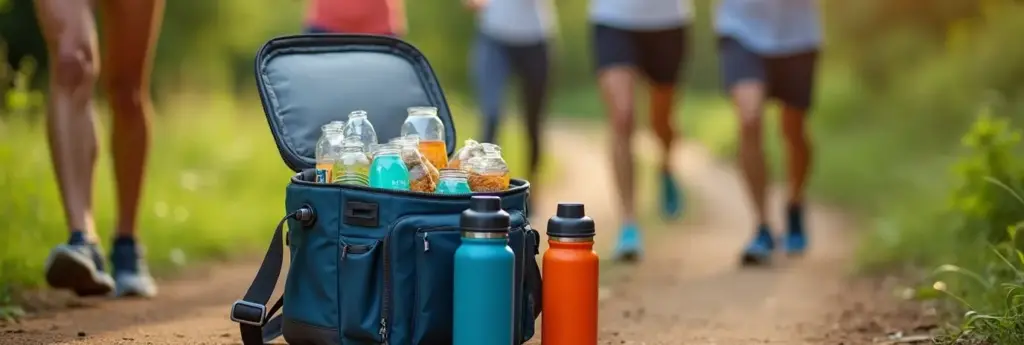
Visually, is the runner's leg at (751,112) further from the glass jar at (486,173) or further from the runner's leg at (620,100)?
the glass jar at (486,173)

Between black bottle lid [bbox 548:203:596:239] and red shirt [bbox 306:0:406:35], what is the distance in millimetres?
3281

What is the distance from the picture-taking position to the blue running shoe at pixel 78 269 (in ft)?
14.5

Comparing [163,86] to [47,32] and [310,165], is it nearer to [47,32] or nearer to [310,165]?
[47,32]

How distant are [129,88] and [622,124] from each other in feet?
8.26

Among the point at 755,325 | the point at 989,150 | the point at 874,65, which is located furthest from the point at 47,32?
the point at 874,65

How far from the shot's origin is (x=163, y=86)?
12000 millimetres

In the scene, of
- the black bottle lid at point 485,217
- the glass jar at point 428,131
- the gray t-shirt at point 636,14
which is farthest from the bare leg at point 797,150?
the black bottle lid at point 485,217

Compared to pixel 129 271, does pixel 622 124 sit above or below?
above

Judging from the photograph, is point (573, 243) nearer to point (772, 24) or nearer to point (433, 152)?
point (433, 152)

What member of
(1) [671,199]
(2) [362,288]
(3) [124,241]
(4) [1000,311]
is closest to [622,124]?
(1) [671,199]

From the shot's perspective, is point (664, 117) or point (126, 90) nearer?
point (126, 90)

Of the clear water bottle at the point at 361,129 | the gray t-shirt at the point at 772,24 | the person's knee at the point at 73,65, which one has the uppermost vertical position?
the gray t-shirt at the point at 772,24

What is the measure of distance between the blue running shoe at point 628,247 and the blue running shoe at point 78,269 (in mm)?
2615

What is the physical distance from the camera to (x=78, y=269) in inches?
175
